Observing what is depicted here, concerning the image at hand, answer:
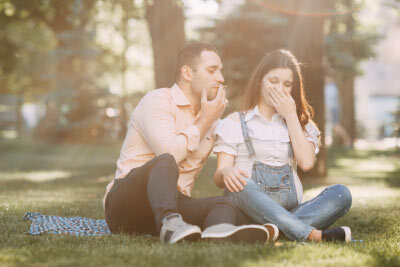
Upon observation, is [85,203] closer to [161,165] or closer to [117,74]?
[161,165]

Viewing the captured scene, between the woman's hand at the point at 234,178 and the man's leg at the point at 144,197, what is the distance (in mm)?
406

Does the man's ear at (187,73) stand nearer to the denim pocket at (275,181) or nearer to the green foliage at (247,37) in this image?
the denim pocket at (275,181)

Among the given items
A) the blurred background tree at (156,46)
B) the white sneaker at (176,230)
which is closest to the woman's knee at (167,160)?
the white sneaker at (176,230)

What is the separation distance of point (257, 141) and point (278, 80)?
529mm

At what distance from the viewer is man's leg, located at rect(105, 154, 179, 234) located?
12.8ft

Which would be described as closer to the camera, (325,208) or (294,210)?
(325,208)

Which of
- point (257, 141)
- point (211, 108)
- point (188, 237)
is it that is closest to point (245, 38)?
point (257, 141)

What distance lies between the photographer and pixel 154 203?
3.92 meters

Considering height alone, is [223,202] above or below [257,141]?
below

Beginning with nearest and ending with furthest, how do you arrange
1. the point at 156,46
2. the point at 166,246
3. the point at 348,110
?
the point at 166,246, the point at 156,46, the point at 348,110

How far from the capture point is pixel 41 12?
14.6m

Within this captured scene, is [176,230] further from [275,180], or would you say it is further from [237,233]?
[275,180]

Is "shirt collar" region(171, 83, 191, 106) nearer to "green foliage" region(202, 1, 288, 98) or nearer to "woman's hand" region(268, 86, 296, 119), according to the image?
"woman's hand" region(268, 86, 296, 119)

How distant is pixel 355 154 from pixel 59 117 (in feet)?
40.2
